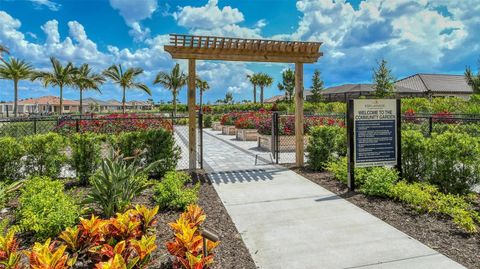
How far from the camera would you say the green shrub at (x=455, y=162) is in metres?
4.72

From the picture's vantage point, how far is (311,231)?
3824 millimetres

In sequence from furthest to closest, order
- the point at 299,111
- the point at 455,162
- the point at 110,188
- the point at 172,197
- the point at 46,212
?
the point at 299,111, the point at 455,162, the point at 172,197, the point at 110,188, the point at 46,212

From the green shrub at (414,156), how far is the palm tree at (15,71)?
3797cm

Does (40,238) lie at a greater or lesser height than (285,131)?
lesser

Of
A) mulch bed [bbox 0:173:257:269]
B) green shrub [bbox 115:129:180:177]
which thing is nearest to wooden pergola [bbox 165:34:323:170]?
green shrub [bbox 115:129:180:177]

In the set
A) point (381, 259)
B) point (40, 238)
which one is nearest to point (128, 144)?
point (40, 238)

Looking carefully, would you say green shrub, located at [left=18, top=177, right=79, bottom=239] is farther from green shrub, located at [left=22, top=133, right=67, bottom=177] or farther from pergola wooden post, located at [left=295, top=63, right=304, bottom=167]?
pergola wooden post, located at [left=295, top=63, right=304, bottom=167]

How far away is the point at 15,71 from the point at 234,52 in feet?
118

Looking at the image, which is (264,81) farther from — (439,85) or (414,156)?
(414,156)

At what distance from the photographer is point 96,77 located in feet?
121

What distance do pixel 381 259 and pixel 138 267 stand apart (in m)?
2.33

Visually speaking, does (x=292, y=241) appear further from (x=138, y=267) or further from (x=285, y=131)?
(x=285, y=131)

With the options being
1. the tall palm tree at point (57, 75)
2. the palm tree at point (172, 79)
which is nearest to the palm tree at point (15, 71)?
the tall palm tree at point (57, 75)

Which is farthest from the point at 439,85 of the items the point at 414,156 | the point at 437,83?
the point at 414,156
